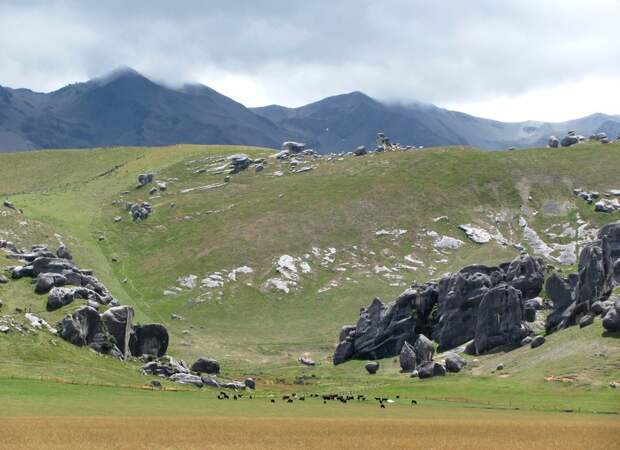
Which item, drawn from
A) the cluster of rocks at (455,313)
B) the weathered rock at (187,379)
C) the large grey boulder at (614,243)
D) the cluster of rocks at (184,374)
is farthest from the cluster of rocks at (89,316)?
the large grey boulder at (614,243)

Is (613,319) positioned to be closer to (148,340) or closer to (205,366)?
(205,366)

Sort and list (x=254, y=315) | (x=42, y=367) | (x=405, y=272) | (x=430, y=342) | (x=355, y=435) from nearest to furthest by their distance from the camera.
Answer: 1. (x=355, y=435)
2. (x=42, y=367)
3. (x=430, y=342)
4. (x=254, y=315)
5. (x=405, y=272)

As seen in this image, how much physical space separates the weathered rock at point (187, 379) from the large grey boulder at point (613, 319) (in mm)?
59004

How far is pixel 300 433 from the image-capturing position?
5909 cm

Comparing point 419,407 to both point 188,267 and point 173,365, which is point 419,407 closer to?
point 173,365

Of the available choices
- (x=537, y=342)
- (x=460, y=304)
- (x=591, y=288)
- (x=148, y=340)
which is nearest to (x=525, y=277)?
(x=460, y=304)

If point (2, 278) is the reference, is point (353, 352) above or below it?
below

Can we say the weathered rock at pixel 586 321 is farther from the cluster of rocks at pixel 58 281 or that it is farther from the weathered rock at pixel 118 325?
the cluster of rocks at pixel 58 281

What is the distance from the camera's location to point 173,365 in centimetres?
11831

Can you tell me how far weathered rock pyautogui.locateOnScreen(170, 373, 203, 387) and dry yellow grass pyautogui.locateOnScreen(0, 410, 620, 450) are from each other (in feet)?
139

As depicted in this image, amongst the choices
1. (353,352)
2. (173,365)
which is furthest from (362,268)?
(173,365)

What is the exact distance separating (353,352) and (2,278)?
2546 inches

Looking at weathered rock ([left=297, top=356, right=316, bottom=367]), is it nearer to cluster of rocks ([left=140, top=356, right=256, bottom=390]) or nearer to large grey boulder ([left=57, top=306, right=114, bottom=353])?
cluster of rocks ([left=140, top=356, right=256, bottom=390])

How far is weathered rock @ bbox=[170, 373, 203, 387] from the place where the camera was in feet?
361
